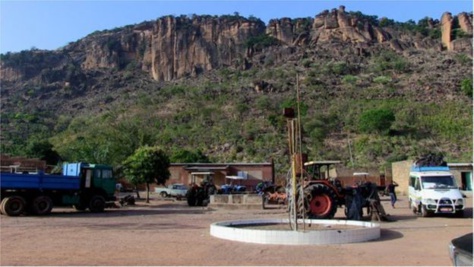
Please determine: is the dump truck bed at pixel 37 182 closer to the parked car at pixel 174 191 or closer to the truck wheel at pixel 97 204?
the truck wheel at pixel 97 204

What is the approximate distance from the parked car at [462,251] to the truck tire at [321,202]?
11374 millimetres

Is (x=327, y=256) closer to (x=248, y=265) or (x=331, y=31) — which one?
(x=248, y=265)

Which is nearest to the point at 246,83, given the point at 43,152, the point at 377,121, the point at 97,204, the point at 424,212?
the point at 377,121

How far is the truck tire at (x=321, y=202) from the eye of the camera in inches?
671

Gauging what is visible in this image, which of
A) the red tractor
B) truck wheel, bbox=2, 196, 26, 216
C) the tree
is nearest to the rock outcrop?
the tree

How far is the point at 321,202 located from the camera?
1717 cm

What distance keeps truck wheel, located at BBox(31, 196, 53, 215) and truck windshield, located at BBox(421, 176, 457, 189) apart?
15104 mm

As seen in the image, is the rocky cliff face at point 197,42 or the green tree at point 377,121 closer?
the green tree at point 377,121

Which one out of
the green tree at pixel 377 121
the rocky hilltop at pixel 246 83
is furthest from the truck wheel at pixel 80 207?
the green tree at pixel 377 121

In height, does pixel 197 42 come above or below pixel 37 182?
above

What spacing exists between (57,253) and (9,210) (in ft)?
37.5

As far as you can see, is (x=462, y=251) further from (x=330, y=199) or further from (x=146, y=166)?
Answer: (x=146, y=166)

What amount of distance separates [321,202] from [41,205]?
38.1 feet

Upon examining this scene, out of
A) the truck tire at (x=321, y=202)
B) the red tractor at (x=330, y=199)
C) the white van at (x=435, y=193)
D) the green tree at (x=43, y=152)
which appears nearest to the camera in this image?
the red tractor at (x=330, y=199)
